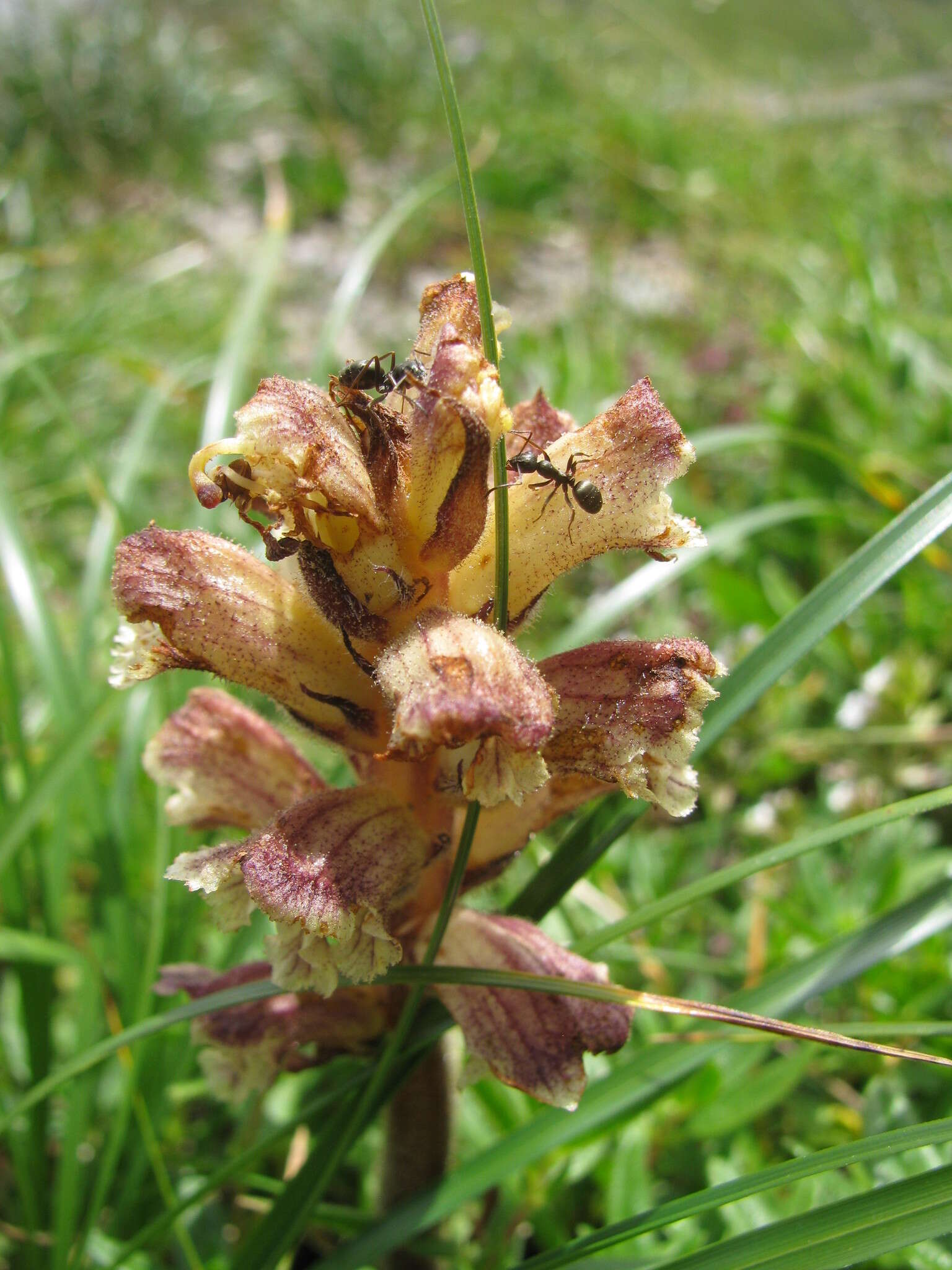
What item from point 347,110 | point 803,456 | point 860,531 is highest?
point 347,110

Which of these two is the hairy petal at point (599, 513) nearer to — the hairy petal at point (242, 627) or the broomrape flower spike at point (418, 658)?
the broomrape flower spike at point (418, 658)

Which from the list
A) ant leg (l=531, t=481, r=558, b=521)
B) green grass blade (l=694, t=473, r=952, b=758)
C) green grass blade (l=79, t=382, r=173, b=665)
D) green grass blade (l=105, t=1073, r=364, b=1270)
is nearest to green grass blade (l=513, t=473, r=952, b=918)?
green grass blade (l=694, t=473, r=952, b=758)

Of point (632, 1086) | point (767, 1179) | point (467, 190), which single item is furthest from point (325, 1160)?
point (467, 190)

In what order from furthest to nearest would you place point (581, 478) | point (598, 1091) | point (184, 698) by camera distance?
point (184, 698) < point (598, 1091) < point (581, 478)

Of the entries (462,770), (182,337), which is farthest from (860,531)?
(182,337)

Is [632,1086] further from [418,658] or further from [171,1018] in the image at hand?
[418,658]

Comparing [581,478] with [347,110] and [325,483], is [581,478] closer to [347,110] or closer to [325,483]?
[325,483]
